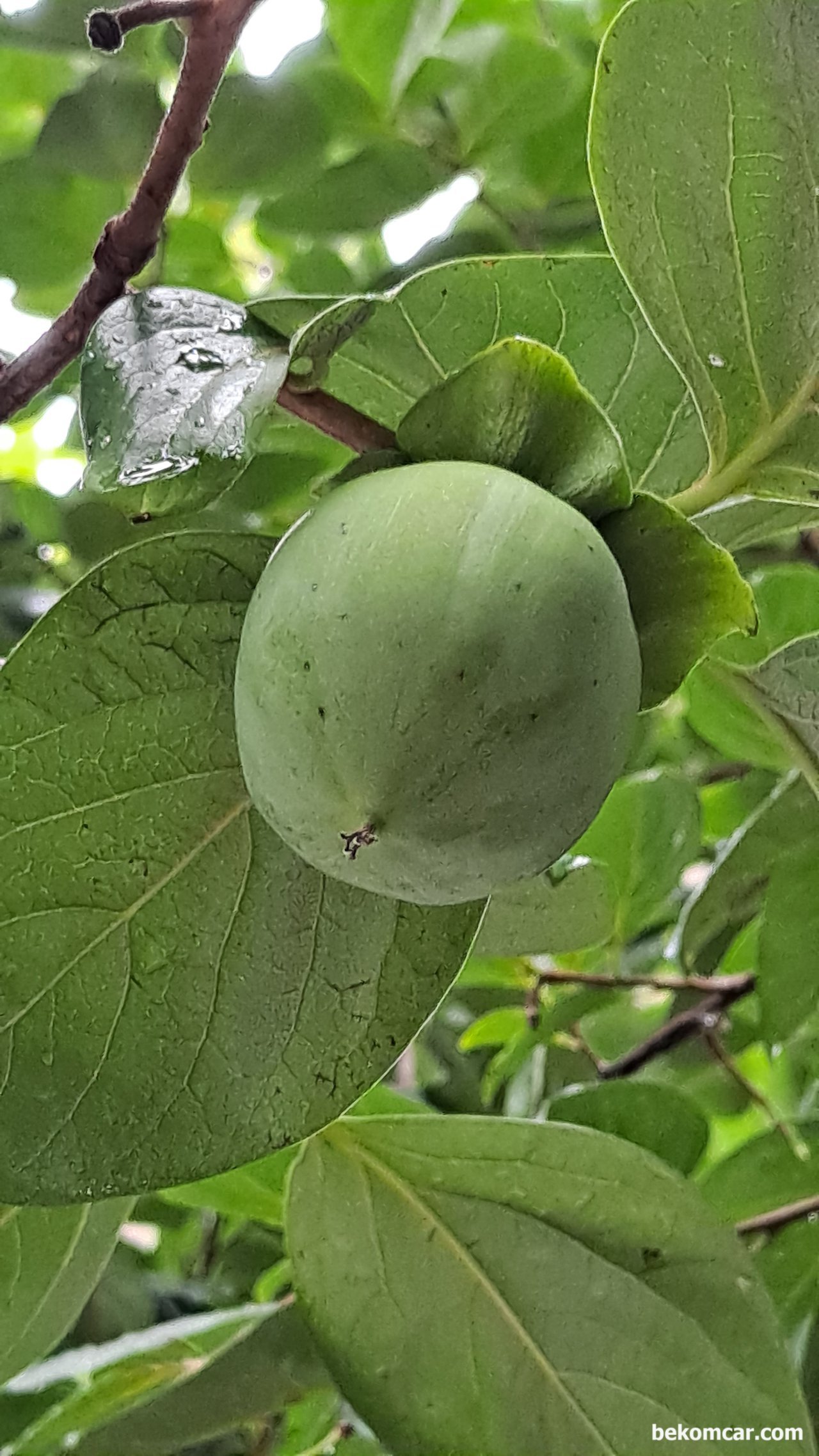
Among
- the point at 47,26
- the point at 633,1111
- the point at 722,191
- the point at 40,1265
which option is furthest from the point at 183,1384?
the point at 47,26

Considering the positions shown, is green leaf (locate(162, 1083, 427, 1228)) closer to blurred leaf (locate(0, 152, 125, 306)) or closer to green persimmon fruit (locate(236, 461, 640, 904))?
green persimmon fruit (locate(236, 461, 640, 904))

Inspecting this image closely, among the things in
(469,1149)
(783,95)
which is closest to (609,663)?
(783,95)

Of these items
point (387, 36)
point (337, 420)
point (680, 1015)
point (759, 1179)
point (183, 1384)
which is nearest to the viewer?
point (337, 420)

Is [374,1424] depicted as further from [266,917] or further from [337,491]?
[337,491]

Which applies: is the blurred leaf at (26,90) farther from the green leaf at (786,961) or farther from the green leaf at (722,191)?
the green leaf at (786,961)

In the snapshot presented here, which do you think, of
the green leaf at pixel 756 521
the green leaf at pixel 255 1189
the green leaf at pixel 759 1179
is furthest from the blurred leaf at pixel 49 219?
the green leaf at pixel 759 1179

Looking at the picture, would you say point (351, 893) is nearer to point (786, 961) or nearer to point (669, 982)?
point (786, 961)
